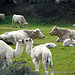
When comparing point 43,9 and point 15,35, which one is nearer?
point 15,35

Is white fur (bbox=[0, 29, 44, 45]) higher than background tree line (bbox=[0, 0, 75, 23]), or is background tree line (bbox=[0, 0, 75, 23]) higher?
white fur (bbox=[0, 29, 44, 45])

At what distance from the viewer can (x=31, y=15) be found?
40.0m

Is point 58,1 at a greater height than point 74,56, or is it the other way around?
point 74,56

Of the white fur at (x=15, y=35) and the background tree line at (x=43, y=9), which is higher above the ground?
the white fur at (x=15, y=35)

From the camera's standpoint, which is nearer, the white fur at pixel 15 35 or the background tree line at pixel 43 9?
the white fur at pixel 15 35

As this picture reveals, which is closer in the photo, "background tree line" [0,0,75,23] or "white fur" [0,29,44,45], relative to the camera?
"white fur" [0,29,44,45]

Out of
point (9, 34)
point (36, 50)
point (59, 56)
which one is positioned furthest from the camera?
point (9, 34)

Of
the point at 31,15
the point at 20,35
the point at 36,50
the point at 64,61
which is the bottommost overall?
the point at 31,15

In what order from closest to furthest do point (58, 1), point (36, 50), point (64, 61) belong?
1. point (36, 50)
2. point (64, 61)
3. point (58, 1)

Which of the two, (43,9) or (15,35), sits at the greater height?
(15,35)

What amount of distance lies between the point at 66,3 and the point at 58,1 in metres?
1.54

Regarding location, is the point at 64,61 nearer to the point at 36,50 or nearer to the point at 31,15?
the point at 36,50

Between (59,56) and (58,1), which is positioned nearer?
(59,56)

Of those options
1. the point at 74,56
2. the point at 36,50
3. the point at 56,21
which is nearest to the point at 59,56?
the point at 74,56
